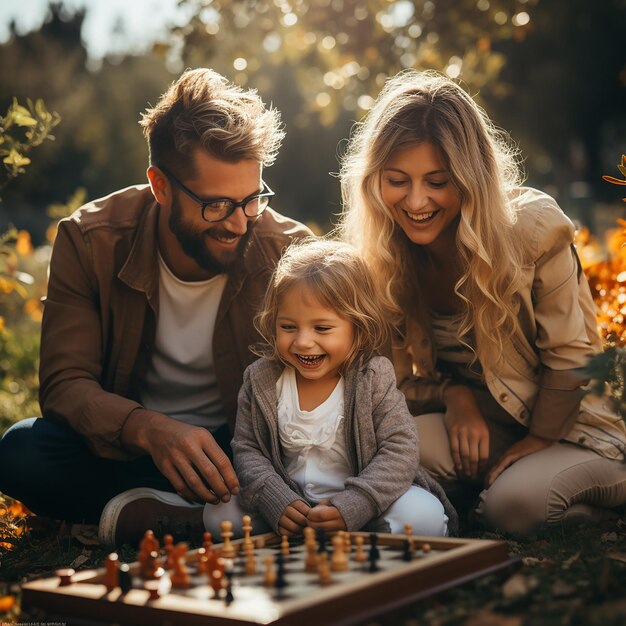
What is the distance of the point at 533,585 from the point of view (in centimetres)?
283

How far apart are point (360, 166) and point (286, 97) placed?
3084 centimetres

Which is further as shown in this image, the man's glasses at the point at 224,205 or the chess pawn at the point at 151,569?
the man's glasses at the point at 224,205

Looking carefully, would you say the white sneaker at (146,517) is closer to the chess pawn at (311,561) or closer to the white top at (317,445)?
the white top at (317,445)

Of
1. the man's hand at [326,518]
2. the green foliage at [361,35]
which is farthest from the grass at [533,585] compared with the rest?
the green foliage at [361,35]

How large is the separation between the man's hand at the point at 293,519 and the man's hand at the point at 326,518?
0.04 meters

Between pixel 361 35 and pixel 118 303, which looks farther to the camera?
pixel 361 35

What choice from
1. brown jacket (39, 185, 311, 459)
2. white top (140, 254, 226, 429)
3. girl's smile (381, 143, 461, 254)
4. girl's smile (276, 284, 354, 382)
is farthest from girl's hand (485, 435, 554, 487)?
white top (140, 254, 226, 429)

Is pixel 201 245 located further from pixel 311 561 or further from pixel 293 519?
pixel 311 561

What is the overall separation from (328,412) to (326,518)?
1.69ft

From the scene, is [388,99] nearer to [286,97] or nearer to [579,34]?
[579,34]

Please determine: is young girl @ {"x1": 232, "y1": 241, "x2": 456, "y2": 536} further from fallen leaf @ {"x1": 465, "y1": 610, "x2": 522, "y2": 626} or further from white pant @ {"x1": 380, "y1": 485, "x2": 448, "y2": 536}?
fallen leaf @ {"x1": 465, "y1": 610, "x2": 522, "y2": 626}

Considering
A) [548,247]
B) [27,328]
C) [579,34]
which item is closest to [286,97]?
[579,34]

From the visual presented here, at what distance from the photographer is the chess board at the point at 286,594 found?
2377 mm

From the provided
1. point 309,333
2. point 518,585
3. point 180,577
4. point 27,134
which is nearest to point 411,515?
point 518,585
